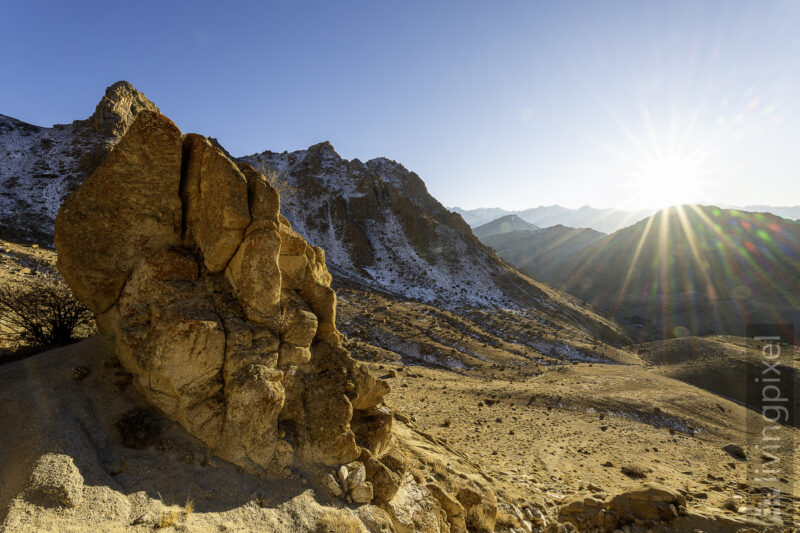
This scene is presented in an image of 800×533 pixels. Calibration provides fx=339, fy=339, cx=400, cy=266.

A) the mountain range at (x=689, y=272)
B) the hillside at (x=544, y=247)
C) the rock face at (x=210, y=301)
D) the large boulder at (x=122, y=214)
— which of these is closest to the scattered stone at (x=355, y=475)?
the rock face at (x=210, y=301)

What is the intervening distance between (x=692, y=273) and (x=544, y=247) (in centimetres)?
6204

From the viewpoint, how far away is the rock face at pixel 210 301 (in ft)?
20.9

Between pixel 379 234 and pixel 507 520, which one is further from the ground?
pixel 379 234

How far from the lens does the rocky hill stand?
3778 centimetres

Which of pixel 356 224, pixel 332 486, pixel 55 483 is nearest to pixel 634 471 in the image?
pixel 332 486

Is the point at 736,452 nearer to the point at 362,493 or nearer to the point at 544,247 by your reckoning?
the point at 362,493

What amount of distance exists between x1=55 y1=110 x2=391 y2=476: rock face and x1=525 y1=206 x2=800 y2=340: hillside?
80010mm

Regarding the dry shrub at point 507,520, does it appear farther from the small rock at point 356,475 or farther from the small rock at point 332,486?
the small rock at point 332,486

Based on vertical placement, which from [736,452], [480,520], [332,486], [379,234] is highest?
[379,234]

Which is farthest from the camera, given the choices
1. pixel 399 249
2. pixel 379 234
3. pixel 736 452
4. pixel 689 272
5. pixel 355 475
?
pixel 689 272

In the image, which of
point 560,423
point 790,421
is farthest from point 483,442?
point 790,421

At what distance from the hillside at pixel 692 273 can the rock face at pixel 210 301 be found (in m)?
80.0

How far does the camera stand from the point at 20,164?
4803 cm

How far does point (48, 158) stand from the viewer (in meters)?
50.3
